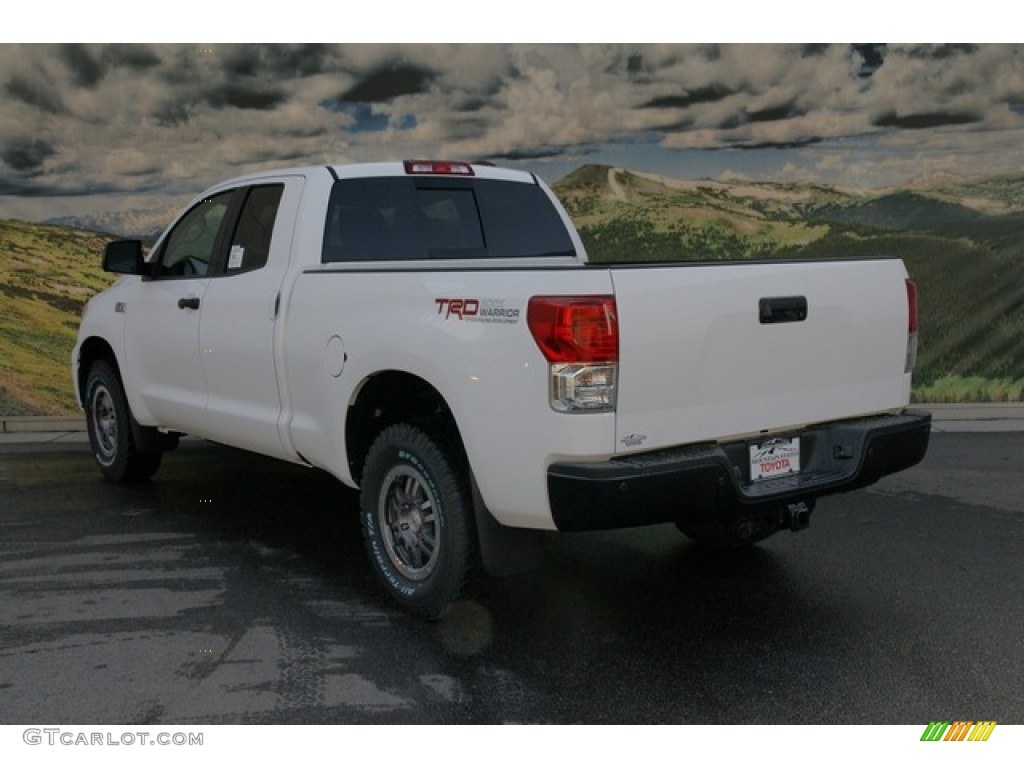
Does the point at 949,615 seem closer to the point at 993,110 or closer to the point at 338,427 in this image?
the point at 338,427

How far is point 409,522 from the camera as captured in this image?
15.2 feet

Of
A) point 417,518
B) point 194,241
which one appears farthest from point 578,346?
point 194,241

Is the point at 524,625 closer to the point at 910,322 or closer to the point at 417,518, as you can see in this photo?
the point at 417,518

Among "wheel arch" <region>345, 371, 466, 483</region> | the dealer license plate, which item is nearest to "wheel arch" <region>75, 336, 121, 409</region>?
"wheel arch" <region>345, 371, 466, 483</region>

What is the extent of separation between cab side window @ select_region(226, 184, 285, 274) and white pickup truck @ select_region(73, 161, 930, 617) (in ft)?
0.05

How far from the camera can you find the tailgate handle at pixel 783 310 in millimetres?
4125

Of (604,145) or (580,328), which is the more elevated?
(604,145)

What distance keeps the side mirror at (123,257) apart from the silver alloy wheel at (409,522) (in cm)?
265

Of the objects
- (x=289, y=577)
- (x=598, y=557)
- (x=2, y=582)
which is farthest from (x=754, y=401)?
(x=2, y=582)

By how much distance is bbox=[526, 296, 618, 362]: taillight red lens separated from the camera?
3688mm

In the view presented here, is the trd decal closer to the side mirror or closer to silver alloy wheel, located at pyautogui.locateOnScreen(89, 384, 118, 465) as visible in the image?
the side mirror

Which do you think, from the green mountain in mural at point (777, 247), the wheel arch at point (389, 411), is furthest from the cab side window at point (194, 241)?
the green mountain in mural at point (777, 247)

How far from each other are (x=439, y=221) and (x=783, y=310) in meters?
2.25

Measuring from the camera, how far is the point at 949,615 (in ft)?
15.0
